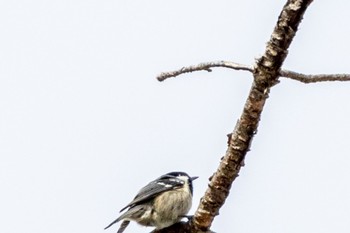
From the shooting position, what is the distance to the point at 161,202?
6.30 m

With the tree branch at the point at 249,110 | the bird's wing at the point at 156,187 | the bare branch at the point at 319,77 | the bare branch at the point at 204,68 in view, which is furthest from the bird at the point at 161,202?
the bare branch at the point at 319,77

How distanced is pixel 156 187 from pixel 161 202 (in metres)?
0.38

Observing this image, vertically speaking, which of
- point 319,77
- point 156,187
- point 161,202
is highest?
point 319,77

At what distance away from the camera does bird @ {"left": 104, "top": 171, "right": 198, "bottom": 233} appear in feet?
19.6

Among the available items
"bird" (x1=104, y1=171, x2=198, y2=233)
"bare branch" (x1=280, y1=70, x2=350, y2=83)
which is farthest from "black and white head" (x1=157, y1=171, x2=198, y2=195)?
"bare branch" (x1=280, y1=70, x2=350, y2=83)

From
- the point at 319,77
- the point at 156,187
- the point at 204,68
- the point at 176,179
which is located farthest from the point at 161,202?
the point at 319,77

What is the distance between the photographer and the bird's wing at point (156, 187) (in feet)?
21.1

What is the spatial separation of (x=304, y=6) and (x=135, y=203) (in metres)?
3.81

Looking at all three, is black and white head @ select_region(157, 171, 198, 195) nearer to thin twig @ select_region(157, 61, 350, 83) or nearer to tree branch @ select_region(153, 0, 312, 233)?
tree branch @ select_region(153, 0, 312, 233)

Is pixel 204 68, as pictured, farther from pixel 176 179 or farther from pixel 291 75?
pixel 176 179

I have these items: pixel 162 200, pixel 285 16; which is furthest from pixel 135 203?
pixel 285 16

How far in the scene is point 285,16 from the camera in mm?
2941

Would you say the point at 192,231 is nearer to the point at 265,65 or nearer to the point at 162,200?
the point at 265,65

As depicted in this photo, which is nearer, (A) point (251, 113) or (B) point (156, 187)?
(A) point (251, 113)
